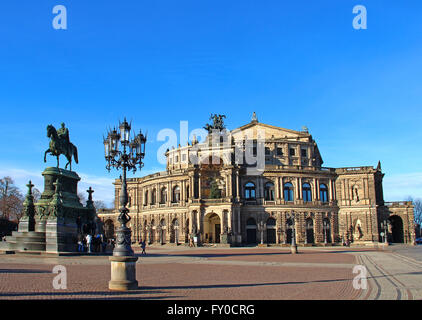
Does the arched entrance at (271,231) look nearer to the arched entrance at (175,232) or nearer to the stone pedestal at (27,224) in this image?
the arched entrance at (175,232)

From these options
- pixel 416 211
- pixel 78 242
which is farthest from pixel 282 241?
pixel 416 211

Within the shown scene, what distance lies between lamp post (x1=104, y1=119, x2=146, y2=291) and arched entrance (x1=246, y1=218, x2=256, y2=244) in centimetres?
5252

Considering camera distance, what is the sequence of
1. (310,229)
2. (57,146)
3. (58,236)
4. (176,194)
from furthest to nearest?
(176,194), (310,229), (57,146), (58,236)

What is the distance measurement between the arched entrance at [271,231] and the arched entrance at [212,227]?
8368 millimetres

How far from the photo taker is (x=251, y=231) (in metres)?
67.4

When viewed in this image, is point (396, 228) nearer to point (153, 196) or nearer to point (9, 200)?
point (153, 196)

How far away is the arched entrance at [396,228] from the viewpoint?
75.2 m

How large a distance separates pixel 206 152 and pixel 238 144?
22.6ft

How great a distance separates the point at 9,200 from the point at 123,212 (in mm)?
74386

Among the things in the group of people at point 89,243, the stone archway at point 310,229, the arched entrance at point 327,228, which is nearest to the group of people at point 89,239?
the group of people at point 89,243

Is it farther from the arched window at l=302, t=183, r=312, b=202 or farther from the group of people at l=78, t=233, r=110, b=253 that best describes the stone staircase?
the arched window at l=302, t=183, r=312, b=202

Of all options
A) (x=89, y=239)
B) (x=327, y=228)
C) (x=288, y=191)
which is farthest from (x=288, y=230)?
(x=89, y=239)

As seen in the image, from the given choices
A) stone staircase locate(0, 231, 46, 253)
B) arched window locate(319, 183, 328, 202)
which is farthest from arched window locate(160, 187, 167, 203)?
stone staircase locate(0, 231, 46, 253)
